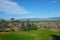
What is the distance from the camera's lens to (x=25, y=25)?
2.71m

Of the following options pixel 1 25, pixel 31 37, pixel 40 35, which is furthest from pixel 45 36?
pixel 1 25

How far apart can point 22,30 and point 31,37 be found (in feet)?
0.71

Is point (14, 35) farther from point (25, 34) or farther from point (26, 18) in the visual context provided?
point (26, 18)

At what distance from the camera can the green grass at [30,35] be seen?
2.59 m

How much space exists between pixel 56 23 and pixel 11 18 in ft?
2.86

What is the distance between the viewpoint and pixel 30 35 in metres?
2.65

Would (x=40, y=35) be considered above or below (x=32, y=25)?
below

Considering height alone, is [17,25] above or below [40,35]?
above

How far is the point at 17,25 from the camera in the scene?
8.93 ft

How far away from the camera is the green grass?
8.51 feet

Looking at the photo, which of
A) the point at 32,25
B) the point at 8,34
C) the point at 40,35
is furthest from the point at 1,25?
the point at 40,35

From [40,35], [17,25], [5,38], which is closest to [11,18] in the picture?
[17,25]

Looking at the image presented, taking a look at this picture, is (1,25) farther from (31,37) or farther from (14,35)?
(31,37)

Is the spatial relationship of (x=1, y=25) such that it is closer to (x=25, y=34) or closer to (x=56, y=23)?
(x=25, y=34)
